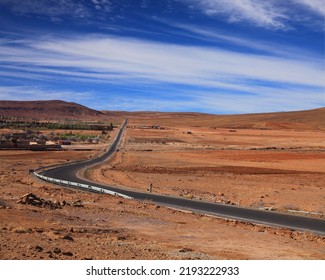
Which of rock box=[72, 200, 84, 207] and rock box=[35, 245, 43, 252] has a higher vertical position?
rock box=[35, 245, 43, 252]

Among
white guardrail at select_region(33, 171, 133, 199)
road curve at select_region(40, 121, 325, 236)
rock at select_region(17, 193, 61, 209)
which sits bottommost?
white guardrail at select_region(33, 171, 133, 199)

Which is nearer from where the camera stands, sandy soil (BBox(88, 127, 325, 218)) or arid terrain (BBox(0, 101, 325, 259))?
arid terrain (BBox(0, 101, 325, 259))

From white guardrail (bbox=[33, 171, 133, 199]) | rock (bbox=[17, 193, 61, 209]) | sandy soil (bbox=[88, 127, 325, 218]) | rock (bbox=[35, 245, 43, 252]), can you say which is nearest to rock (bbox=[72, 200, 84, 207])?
rock (bbox=[17, 193, 61, 209])

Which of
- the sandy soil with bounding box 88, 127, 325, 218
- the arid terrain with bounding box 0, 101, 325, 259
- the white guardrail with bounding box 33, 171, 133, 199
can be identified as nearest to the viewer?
the arid terrain with bounding box 0, 101, 325, 259

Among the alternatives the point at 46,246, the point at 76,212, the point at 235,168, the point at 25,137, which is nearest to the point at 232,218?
the point at 76,212

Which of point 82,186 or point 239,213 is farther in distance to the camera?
point 82,186

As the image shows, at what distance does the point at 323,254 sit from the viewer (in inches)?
563

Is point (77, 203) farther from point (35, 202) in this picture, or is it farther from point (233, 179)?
point (233, 179)

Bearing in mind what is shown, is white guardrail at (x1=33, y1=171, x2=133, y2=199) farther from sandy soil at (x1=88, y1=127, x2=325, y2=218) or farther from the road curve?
sandy soil at (x1=88, y1=127, x2=325, y2=218)

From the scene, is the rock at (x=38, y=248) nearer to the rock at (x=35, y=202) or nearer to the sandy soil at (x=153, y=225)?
the sandy soil at (x=153, y=225)

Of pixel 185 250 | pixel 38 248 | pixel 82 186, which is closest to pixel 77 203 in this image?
pixel 82 186

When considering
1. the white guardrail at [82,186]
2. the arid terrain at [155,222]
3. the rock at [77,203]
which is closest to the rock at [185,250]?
the arid terrain at [155,222]

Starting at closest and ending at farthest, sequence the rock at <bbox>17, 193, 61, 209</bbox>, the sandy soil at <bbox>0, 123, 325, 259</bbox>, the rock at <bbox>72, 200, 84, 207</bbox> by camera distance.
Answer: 1. the sandy soil at <bbox>0, 123, 325, 259</bbox>
2. the rock at <bbox>17, 193, 61, 209</bbox>
3. the rock at <bbox>72, 200, 84, 207</bbox>
